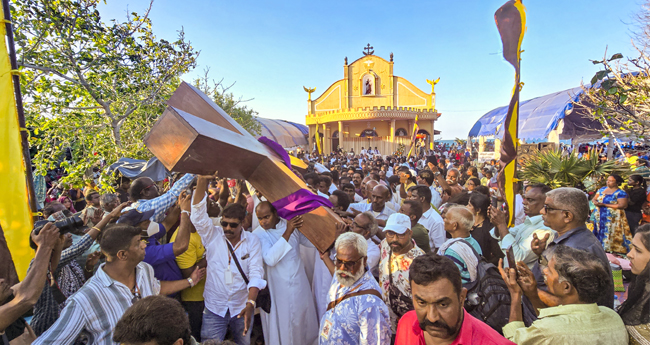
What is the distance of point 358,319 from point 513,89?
351 centimetres

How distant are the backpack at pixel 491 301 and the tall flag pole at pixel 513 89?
1.90 metres

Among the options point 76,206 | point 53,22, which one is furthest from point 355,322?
point 76,206

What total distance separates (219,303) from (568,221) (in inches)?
124

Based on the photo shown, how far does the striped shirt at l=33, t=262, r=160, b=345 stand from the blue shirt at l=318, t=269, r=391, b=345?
4.56 ft

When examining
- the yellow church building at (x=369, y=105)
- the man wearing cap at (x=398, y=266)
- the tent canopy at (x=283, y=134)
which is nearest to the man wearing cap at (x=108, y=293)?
the man wearing cap at (x=398, y=266)

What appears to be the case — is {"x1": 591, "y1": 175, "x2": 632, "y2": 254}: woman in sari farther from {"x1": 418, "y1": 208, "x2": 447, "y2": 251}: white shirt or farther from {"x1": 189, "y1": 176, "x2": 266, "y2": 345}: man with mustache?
{"x1": 189, "y1": 176, "x2": 266, "y2": 345}: man with mustache

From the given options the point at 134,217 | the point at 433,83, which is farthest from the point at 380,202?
the point at 433,83

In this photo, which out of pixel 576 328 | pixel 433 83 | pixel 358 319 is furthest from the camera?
pixel 433 83

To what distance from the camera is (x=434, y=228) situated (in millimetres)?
4281

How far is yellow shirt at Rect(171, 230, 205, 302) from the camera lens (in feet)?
10.8

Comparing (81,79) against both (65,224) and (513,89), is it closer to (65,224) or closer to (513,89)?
(65,224)

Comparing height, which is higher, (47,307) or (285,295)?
(47,307)

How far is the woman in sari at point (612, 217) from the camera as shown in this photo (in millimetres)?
5949

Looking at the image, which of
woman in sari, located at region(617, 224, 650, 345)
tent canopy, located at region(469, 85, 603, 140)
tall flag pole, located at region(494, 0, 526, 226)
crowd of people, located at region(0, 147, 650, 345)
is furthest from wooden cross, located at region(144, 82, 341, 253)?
tent canopy, located at region(469, 85, 603, 140)
